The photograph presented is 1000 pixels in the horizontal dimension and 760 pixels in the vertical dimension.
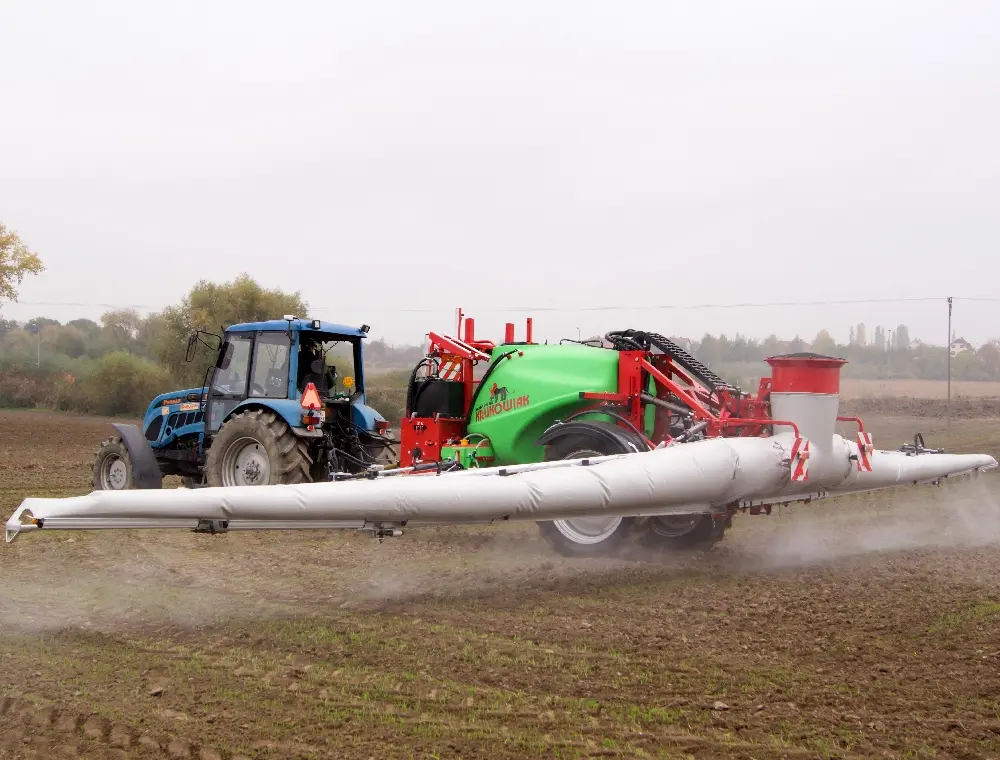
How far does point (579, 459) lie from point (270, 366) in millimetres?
4194

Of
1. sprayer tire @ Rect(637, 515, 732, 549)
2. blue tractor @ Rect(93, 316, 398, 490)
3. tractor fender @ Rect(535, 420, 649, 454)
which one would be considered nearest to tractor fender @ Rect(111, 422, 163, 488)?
blue tractor @ Rect(93, 316, 398, 490)

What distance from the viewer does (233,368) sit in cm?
1035

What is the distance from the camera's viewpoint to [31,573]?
24.4 feet

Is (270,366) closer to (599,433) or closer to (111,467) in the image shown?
(111,467)

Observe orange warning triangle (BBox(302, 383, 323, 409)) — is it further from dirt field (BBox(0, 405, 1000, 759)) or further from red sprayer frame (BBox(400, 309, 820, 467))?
dirt field (BBox(0, 405, 1000, 759))

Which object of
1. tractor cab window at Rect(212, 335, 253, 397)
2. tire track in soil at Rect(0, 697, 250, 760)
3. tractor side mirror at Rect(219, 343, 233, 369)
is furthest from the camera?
tractor side mirror at Rect(219, 343, 233, 369)

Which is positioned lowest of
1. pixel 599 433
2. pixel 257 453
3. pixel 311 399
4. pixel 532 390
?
pixel 257 453

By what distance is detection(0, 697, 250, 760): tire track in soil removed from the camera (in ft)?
12.7

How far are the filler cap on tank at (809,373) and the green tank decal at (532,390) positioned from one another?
5.11 feet

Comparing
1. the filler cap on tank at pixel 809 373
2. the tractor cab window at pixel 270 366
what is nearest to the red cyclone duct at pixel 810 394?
the filler cap on tank at pixel 809 373

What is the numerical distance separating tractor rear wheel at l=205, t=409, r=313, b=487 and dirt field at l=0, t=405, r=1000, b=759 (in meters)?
0.72

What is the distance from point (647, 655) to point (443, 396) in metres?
5.02

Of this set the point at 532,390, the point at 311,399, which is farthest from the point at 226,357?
the point at 532,390

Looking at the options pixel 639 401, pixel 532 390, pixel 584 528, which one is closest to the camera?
pixel 584 528
